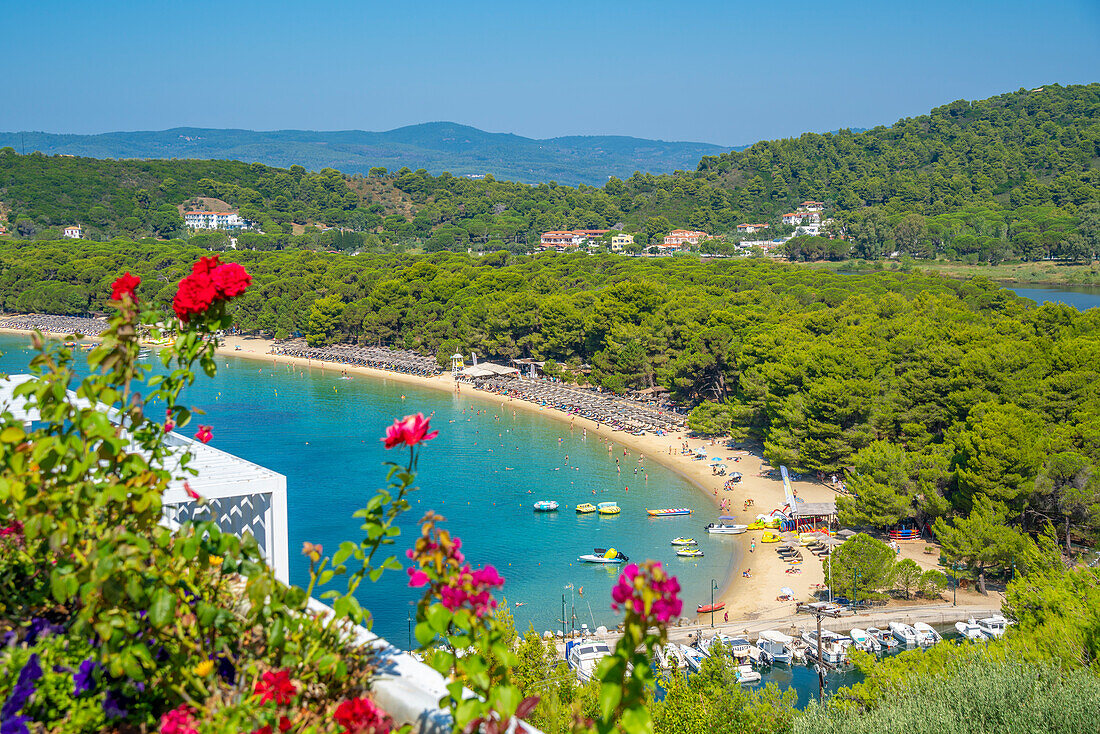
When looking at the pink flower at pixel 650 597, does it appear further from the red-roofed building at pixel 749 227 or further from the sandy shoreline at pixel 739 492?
the red-roofed building at pixel 749 227

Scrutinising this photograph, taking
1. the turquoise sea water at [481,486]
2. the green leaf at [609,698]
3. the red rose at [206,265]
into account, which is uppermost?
the red rose at [206,265]

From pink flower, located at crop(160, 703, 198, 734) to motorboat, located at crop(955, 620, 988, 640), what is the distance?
16249 millimetres

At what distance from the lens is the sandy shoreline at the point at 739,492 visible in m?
18.4

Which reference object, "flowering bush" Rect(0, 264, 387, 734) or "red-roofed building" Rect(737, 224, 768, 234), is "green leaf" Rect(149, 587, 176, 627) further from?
"red-roofed building" Rect(737, 224, 768, 234)

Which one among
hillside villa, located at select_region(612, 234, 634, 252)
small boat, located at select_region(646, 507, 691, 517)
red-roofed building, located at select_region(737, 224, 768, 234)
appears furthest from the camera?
red-roofed building, located at select_region(737, 224, 768, 234)

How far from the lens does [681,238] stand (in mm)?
85688

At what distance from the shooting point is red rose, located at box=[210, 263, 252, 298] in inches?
95.7

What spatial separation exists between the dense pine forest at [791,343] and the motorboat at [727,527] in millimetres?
2880

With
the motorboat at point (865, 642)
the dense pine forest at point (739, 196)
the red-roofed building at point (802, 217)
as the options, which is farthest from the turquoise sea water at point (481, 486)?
the red-roofed building at point (802, 217)

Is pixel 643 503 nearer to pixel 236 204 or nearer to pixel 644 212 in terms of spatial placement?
pixel 644 212

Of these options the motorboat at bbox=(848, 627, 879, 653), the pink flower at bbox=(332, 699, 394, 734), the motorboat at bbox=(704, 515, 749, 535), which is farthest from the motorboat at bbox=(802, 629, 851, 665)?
the pink flower at bbox=(332, 699, 394, 734)

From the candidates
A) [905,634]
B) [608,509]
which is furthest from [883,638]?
[608,509]

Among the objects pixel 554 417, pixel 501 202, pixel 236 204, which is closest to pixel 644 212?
pixel 501 202

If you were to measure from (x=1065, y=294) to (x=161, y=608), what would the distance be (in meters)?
71.9
